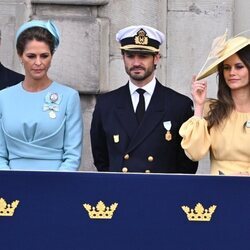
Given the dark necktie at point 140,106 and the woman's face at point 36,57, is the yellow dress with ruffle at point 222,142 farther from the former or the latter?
the woman's face at point 36,57

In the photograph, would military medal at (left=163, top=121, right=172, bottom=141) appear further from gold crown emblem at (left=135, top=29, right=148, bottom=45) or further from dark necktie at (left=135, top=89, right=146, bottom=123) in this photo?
gold crown emblem at (left=135, top=29, right=148, bottom=45)

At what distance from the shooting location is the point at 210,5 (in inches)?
324

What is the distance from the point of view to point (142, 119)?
6559 mm

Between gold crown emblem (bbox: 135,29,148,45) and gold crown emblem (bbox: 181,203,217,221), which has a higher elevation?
gold crown emblem (bbox: 135,29,148,45)

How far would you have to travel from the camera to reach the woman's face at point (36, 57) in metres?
6.46

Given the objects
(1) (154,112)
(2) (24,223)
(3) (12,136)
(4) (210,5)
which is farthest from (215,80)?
(2) (24,223)

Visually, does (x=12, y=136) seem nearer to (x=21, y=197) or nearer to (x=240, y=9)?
(x=21, y=197)

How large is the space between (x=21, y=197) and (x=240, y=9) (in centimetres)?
A: 330

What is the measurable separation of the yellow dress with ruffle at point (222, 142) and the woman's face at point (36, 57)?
3.03 feet

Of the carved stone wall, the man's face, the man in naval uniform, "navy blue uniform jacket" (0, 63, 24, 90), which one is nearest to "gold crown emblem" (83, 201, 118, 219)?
the man in naval uniform

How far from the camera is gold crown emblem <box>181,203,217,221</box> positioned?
579 centimetres

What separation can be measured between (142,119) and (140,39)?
0.50 m

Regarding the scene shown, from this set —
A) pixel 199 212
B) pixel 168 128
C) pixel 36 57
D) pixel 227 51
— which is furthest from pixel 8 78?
pixel 199 212

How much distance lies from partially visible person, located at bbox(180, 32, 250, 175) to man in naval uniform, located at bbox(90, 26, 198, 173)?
28 cm
